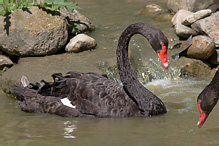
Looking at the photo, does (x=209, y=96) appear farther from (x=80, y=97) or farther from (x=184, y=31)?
(x=184, y=31)

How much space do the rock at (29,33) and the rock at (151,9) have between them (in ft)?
9.12

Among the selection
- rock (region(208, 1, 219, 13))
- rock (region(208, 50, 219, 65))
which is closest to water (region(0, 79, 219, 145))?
rock (region(208, 50, 219, 65))

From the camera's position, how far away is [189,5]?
27.8 ft

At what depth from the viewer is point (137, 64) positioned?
6.83m

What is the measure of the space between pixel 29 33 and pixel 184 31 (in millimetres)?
2582

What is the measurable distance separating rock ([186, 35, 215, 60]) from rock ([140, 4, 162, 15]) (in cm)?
220

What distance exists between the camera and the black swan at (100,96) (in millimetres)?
4930

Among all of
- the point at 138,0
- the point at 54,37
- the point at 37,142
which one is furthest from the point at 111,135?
the point at 138,0

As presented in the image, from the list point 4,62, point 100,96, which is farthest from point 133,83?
point 4,62

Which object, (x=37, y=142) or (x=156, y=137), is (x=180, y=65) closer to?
(x=156, y=137)

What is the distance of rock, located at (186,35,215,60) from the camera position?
7027 mm

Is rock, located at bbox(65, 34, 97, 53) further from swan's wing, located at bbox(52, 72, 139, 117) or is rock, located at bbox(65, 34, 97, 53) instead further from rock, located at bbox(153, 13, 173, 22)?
rock, located at bbox(153, 13, 173, 22)

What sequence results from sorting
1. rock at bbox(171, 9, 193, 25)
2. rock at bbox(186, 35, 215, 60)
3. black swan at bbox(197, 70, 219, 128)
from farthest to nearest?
rock at bbox(171, 9, 193, 25) < rock at bbox(186, 35, 215, 60) < black swan at bbox(197, 70, 219, 128)

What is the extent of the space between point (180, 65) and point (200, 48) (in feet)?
1.44
